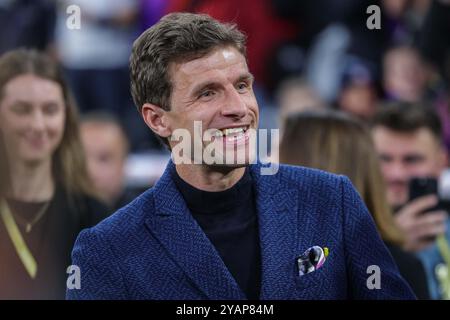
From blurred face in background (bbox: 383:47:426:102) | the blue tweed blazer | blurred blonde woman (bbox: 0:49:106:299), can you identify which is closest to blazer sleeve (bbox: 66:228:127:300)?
the blue tweed blazer

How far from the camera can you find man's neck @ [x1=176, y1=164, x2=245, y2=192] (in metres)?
2.05

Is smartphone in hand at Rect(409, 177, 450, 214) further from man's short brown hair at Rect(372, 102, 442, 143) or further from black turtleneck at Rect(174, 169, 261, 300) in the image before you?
black turtleneck at Rect(174, 169, 261, 300)

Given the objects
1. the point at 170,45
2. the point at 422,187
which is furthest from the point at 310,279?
the point at 422,187

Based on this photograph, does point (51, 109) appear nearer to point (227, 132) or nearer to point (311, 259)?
point (227, 132)

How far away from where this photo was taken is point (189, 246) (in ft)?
6.47

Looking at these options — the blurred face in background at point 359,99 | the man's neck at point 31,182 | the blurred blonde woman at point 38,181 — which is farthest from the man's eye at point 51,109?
the blurred face in background at point 359,99

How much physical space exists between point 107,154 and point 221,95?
92.4 inches

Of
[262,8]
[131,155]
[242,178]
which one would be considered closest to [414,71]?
[262,8]

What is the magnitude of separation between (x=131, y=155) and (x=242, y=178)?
2.61m

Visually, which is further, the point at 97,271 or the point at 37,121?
the point at 37,121

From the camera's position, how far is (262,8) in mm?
4867

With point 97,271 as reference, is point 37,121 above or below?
above
